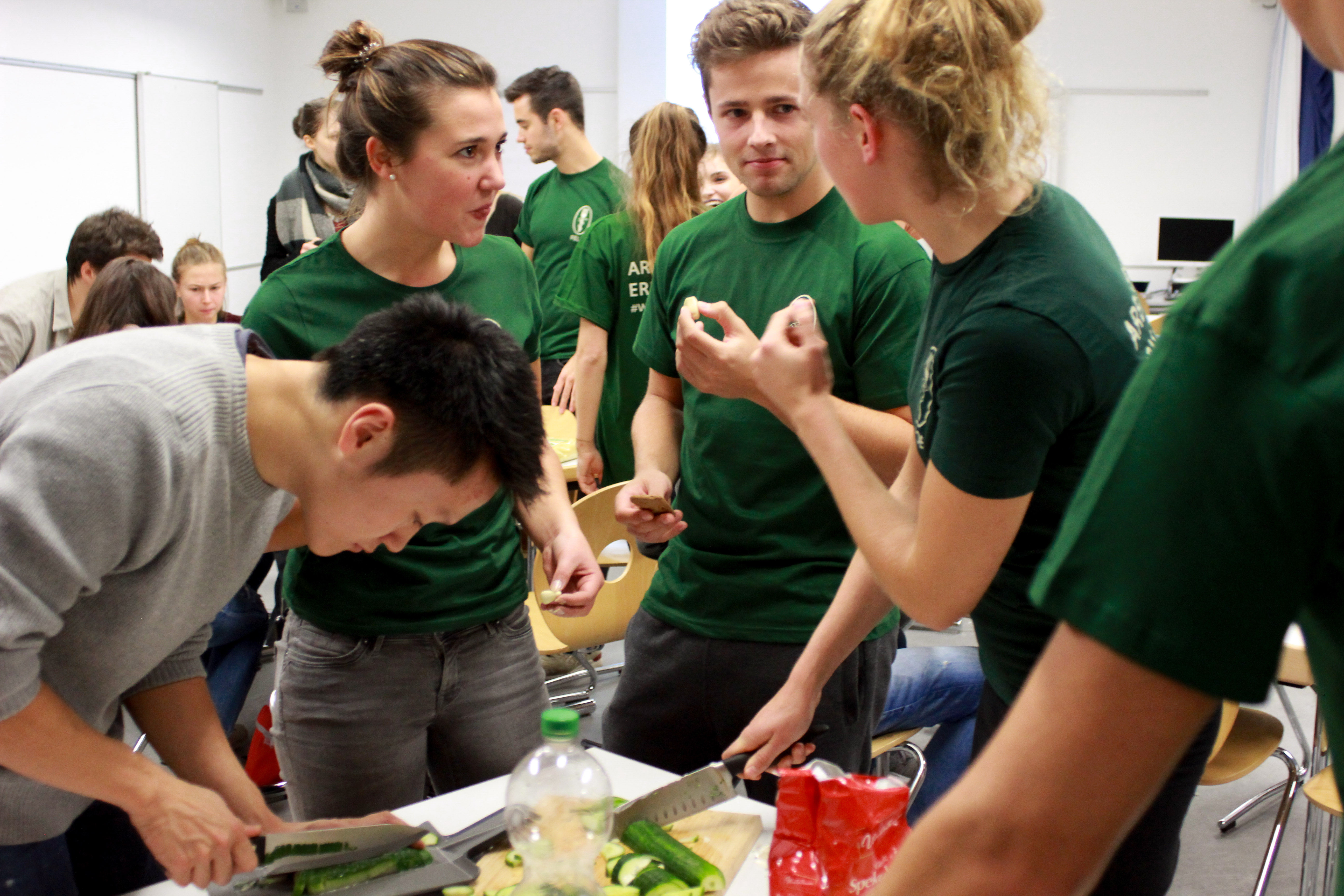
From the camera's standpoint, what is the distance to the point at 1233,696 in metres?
0.51

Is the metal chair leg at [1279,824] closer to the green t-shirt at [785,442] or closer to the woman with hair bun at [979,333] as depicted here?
the green t-shirt at [785,442]

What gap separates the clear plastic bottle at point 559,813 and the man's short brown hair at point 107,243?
8.83 feet

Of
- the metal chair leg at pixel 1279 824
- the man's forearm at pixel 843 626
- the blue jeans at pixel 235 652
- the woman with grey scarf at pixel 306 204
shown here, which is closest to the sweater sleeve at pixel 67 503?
the man's forearm at pixel 843 626

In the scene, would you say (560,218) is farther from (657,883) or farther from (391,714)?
(657,883)

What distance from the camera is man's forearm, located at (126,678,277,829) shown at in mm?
1419

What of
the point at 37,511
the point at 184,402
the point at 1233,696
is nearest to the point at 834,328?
the point at 184,402

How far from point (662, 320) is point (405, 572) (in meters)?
0.63

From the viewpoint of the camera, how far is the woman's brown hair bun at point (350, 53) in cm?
176

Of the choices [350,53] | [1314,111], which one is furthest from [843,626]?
[1314,111]

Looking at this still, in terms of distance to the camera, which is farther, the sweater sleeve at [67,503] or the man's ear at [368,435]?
the man's ear at [368,435]

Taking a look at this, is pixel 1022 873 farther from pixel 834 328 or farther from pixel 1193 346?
pixel 834 328

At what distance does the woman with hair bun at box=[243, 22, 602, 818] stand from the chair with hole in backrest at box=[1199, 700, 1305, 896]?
1.48 meters

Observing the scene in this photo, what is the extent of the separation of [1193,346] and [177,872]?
46.0 inches

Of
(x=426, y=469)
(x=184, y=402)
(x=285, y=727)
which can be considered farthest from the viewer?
(x=285, y=727)
